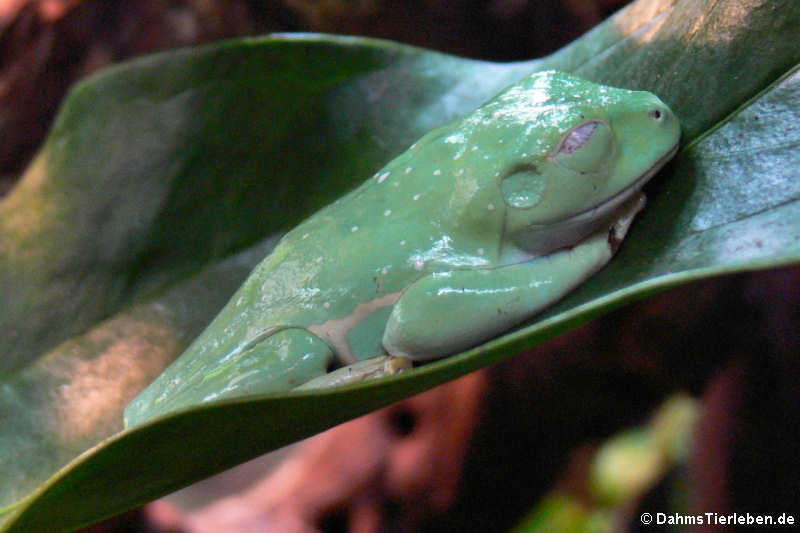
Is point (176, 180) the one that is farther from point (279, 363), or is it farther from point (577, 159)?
point (577, 159)

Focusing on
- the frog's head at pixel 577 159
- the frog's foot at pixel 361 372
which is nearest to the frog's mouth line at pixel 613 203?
the frog's head at pixel 577 159

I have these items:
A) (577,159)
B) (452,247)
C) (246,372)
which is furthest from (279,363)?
(577,159)

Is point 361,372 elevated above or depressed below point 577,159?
below

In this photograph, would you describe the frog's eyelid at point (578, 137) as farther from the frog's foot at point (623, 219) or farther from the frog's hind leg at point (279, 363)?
the frog's hind leg at point (279, 363)

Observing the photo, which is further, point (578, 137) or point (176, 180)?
point (176, 180)

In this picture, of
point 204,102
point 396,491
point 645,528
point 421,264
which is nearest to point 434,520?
point 396,491
